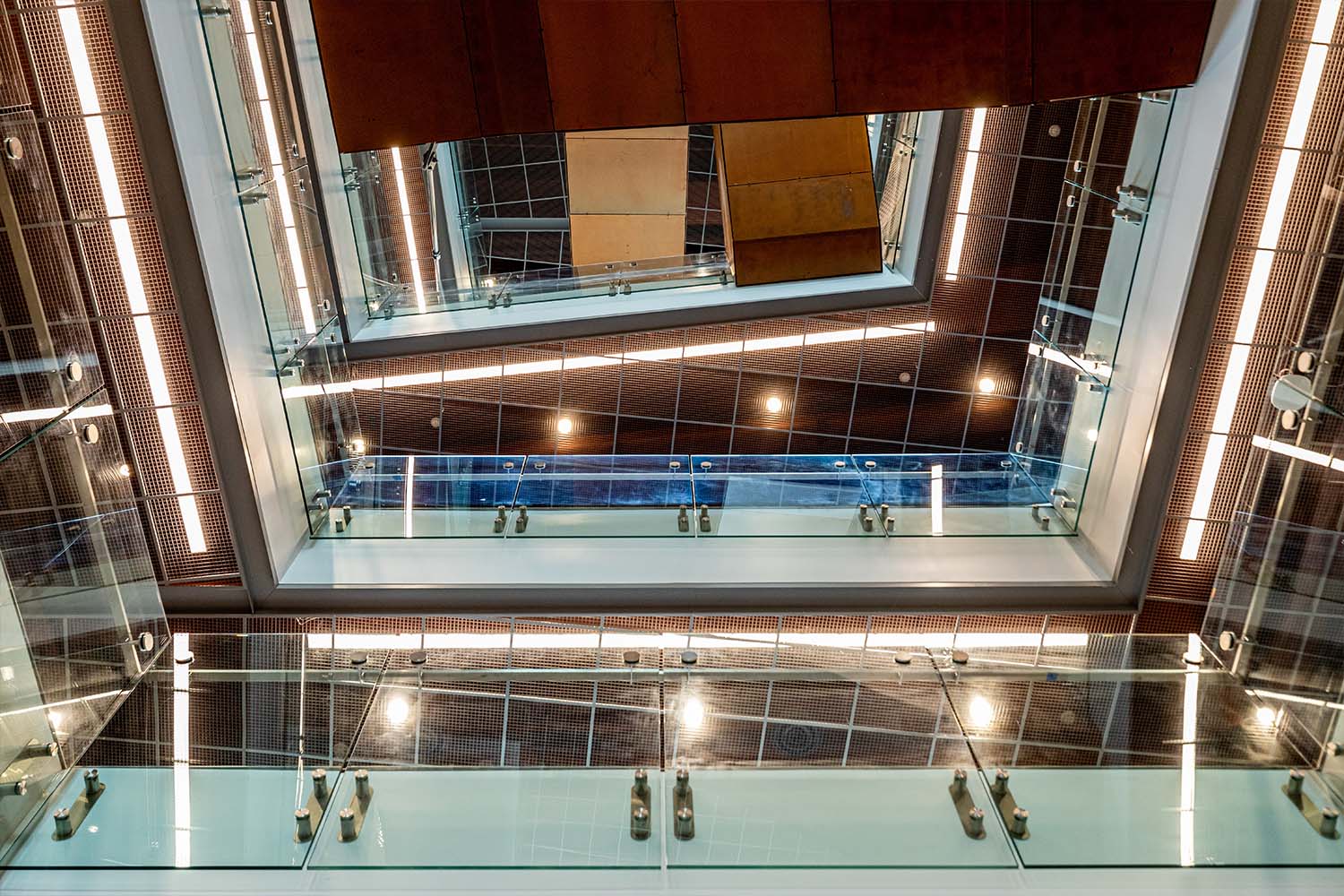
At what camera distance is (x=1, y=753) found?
4.00 meters

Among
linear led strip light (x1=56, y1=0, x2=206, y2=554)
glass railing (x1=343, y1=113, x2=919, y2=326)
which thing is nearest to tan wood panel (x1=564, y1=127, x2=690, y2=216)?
glass railing (x1=343, y1=113, x2=919, y2=326)

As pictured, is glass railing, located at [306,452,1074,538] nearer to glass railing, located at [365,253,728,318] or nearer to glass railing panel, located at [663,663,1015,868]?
glass railing panel, located at [663,663,1015,868]

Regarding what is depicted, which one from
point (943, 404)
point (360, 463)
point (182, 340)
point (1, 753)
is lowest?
point (943, 404)

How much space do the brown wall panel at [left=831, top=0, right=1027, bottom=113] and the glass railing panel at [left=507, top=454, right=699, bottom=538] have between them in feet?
11.4

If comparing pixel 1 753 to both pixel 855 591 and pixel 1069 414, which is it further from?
pixel 1069 414

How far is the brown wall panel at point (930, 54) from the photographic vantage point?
641 cm

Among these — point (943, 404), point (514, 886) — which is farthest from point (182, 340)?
point (943, 404)

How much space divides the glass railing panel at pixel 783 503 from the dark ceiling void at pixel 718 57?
10.1 feet

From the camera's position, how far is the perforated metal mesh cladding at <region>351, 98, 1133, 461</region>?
12086 millimetres

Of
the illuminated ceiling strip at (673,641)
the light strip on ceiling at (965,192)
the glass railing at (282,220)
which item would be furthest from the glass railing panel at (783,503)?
the light strip on ceiling at (965,192)

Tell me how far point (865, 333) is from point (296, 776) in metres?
10.1

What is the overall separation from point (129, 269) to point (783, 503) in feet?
17.2

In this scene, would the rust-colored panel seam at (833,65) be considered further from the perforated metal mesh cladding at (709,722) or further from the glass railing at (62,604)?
the glass railing at (62,604)

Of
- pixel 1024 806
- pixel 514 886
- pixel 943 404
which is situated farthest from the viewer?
pixel 943 404
